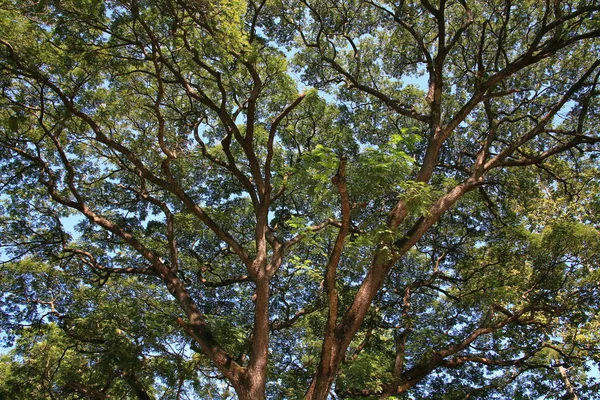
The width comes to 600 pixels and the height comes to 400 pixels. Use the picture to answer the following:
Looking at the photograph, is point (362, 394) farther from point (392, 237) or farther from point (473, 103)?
point (473, 103)

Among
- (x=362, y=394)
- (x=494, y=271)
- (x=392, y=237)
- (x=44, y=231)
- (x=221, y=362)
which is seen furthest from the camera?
(x=44, y=231)

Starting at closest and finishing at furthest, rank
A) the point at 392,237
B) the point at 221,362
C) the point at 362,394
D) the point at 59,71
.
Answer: the point at 392,237, the point at 221,362, the point at 362,394, the point at 59,71

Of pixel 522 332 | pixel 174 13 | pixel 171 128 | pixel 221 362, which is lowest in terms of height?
pixel 221 362

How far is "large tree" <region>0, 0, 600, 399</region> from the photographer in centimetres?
743

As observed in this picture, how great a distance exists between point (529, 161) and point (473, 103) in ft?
4.29

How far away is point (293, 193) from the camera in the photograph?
34.3 feet

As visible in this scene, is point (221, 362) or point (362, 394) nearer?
point (221, 362)

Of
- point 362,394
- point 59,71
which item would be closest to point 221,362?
point 362,394

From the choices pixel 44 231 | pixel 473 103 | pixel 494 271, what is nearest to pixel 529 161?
pixel 473 103

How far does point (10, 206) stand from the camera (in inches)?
402

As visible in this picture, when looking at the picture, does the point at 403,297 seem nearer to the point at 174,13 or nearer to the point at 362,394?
the point at 362,394

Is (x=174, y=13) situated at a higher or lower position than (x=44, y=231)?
higher

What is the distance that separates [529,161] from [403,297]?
4.11m

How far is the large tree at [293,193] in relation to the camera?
293 inches
